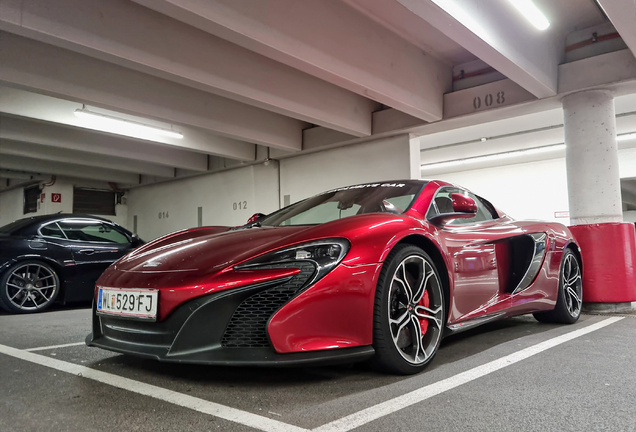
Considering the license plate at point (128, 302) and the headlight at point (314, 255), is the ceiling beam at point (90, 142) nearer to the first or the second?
the license plate at point (128, 302)

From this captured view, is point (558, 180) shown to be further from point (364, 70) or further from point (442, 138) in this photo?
point (364, 70)

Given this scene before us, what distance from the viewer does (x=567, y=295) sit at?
418 cm

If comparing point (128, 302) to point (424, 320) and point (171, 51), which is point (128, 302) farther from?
point (171, 51)

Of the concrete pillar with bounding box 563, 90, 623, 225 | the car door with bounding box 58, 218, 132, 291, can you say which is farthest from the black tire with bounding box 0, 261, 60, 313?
the concrete pillar with bounding box 563, 90, 623, 225

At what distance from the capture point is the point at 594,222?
589 centimetres

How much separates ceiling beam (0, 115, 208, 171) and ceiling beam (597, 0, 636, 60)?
326 inches

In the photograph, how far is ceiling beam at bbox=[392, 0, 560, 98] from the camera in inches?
168

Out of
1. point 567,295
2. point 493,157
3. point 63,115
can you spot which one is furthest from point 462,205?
point 493,157

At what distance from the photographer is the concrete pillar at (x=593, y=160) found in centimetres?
586

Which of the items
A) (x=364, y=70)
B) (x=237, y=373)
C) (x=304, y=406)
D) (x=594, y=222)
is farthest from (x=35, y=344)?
(x=594, y=222)

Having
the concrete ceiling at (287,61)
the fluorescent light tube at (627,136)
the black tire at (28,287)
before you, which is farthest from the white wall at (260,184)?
the fluorescent light tube at (627,136)

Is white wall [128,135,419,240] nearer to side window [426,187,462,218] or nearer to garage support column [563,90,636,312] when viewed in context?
garage support column [563,90,636,312]

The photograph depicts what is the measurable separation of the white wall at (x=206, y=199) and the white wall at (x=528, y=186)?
7006 millimetres

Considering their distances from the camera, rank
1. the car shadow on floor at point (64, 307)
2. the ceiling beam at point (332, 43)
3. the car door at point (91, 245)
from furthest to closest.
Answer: the car door at point (91, 245), the car shadow on floor at point (64, 307), the ceiling beam at point (332, 43)
